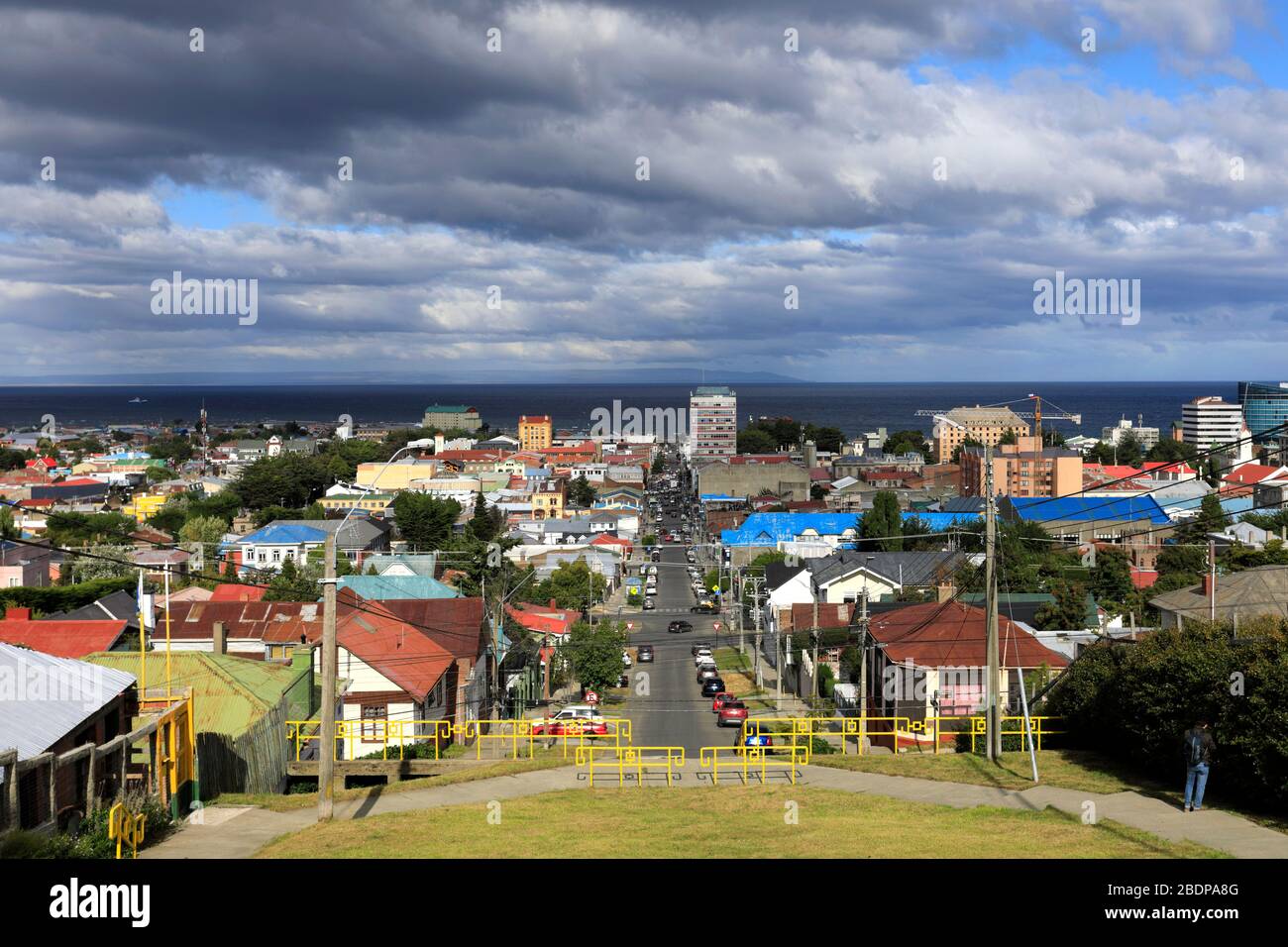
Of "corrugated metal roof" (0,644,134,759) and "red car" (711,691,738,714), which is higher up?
"corrugated metal roof" (0,644,134,759)

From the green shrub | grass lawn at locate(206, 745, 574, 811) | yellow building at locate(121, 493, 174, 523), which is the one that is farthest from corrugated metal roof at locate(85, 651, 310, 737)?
yellow building at locate(121, 493, 174, 523)

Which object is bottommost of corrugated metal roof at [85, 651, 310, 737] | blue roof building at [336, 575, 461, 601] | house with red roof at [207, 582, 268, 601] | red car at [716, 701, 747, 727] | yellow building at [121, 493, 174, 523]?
red car at [716, 701, 747, 727]

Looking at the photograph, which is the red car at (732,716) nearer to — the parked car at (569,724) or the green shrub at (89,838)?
the parked car at (569,724)

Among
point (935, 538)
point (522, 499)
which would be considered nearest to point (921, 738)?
point (935, 538)

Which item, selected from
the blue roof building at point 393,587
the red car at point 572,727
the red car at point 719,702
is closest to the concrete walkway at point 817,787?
the red car at point 572,727

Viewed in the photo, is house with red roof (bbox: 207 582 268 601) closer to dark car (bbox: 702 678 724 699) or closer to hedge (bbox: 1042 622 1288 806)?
dark car (bbox: 702 678 724 699)
